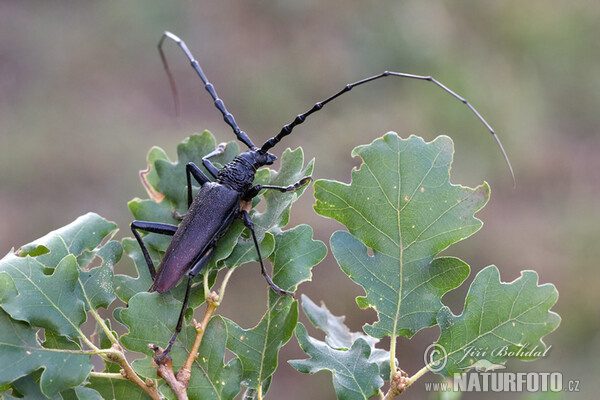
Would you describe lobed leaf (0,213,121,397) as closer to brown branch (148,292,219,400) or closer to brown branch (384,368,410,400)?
brown branch (148,292,219,400)

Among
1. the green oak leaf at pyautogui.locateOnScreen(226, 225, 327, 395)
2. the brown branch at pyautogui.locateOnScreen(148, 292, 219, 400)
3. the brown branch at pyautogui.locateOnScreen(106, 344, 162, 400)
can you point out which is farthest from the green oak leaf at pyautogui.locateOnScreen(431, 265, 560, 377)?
the brown branch at pyautogui.locateOnScreen(106, 344, 162, 400)

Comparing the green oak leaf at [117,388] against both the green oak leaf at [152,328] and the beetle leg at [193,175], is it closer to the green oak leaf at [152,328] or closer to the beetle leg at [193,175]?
the green oak leaf at [152,328]

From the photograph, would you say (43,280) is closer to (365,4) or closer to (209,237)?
(209,237)

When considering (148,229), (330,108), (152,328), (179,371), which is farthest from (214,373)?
(330,108)

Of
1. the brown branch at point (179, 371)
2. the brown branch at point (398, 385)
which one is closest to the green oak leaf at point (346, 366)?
the brown branch at point (398, 385)

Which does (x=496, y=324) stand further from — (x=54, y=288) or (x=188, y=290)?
(x=54, y=288)

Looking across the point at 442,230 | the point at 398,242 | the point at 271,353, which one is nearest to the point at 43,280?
the point at 271,353
